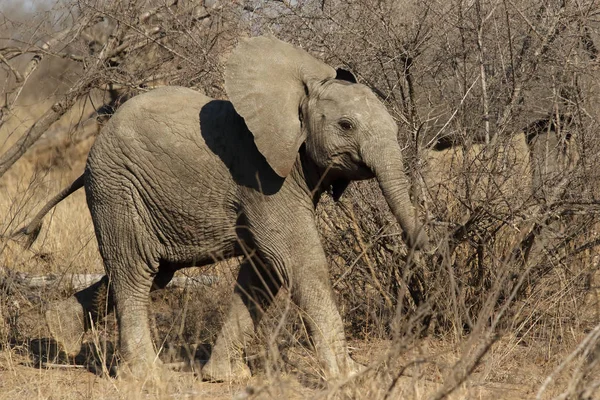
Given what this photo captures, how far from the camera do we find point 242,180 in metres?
5.76

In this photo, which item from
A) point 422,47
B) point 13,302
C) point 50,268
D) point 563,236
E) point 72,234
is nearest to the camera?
point 563,236

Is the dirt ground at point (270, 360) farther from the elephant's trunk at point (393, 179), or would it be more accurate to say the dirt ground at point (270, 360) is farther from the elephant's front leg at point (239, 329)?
the elephant's trunk at point (393, 179)

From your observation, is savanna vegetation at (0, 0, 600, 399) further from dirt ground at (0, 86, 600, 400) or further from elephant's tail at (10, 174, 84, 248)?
elephant's tail at (10, 174, 84, 248)

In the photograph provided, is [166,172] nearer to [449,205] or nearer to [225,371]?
[225,371]

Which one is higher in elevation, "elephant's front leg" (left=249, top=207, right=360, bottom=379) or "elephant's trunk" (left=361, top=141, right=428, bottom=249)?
"elephant's trunk" (left=361, top=141, right=428, bottom=249)

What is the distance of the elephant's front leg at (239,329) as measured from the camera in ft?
19.6

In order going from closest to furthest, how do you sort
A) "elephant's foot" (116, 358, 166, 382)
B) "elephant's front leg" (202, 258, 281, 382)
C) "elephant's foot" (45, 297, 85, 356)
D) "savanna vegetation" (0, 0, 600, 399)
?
"elephant's foot" (116, 358, 166, 382) < "elephant's front leg" (202, 258, 281, 382) < "savanna vegetation" (0, 0, 600, 399) < "elephant's foot" (45, 297, 85, 356)

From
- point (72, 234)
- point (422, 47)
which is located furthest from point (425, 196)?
point (72, 234)

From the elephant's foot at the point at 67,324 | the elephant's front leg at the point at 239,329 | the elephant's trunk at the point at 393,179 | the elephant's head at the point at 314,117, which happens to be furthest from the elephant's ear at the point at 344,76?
the elephant's foot at the point at 67,324

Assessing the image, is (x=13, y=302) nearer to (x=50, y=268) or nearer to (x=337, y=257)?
(x=50, y=268)

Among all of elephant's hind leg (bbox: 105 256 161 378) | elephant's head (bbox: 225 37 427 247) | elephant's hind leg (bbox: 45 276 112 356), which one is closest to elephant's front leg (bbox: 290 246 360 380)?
elephant's head (bbox: 225 37 427 247)

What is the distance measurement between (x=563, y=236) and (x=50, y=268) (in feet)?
14.8

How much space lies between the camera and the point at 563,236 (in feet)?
19.9

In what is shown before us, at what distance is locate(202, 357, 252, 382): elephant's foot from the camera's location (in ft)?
19.5
